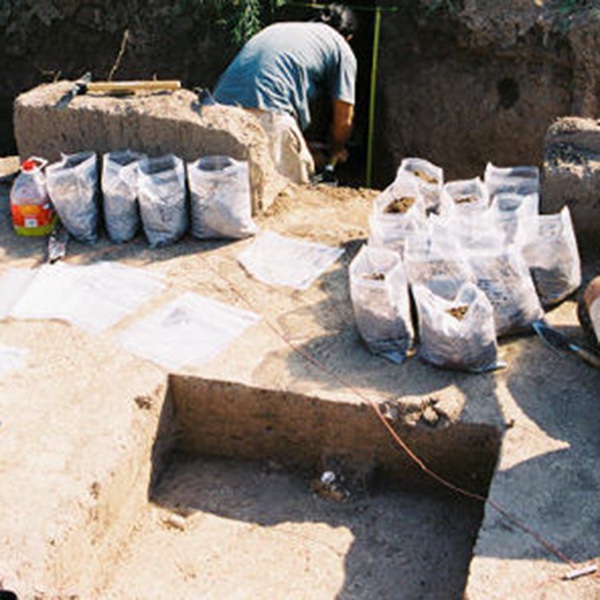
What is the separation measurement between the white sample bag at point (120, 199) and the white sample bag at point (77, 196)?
0.24 ft

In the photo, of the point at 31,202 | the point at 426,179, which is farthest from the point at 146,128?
the point at 426,179

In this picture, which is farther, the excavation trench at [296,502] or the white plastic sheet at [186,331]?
the white plastic sheet at [186,331]

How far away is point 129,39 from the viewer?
781 cm

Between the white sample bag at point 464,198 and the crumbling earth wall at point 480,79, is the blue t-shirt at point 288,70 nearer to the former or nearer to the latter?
the crumbling earth wall at point 480,79

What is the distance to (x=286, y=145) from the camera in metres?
5.59

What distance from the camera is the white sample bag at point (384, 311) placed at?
3631mm

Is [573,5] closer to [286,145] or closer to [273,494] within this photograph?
[286,145]

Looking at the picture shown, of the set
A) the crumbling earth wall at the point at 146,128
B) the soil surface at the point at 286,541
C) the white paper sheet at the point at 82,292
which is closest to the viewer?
the soil surface at the point at 286,541

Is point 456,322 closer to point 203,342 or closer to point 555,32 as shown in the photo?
point 203,342

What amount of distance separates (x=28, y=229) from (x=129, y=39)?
3578 mm

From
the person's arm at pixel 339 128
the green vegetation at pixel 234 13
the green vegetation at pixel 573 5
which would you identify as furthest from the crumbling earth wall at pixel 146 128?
the green vegetation at pixel 573 5

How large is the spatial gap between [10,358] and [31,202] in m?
1.36

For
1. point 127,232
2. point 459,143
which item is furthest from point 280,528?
point 459,143

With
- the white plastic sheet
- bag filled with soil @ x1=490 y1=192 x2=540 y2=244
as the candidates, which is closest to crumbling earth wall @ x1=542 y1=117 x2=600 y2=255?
bag filled with soil @ x1=490 y1=192 x2=540 y2=244
